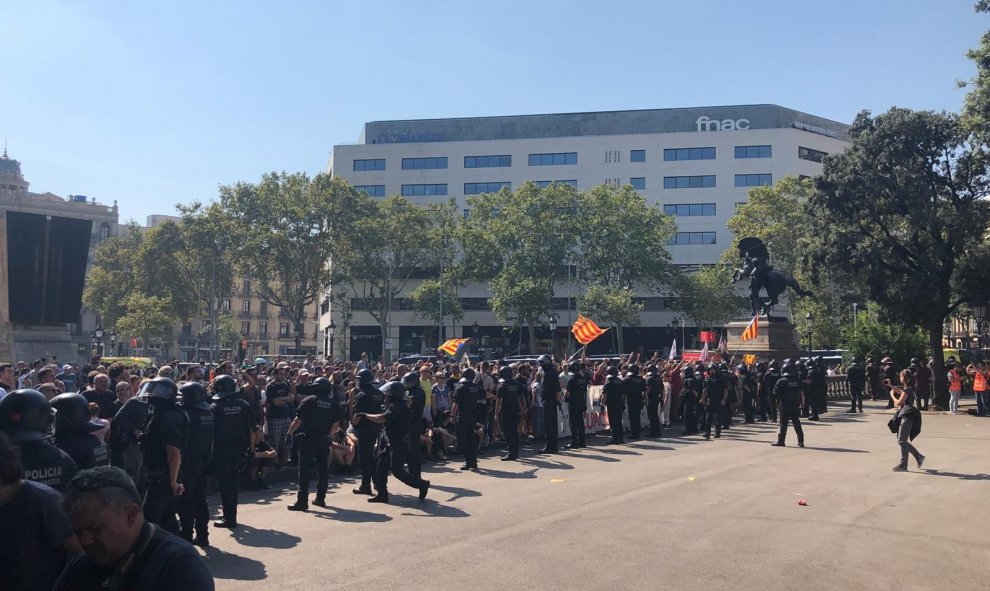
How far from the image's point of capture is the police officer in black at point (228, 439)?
939 cm

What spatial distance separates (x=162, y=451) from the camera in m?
7.44

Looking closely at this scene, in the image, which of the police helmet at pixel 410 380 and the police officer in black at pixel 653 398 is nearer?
the police helmet at pixel 410 380

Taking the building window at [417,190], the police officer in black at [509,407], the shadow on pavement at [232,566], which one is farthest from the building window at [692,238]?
the shadow on pavement at [232,566]

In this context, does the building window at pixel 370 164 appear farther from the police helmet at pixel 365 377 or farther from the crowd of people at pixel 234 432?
the police helmet at pixel 365 377

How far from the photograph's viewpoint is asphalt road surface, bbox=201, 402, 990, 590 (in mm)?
7301

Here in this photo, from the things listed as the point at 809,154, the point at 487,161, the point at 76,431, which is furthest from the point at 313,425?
the point at 809,154

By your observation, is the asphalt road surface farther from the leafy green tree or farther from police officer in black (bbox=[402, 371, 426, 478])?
the leafy green tree

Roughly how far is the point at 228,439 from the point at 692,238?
60792 millimetres

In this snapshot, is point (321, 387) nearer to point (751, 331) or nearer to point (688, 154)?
point (751, 331)

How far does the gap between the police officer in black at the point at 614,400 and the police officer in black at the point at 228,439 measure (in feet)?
31.6

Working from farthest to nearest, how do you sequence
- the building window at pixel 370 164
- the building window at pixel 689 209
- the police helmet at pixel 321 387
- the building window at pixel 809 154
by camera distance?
the building window at pixel 370 164
the building window at pixel 809 154
the building window at pixel 689 209
the police helmet at pixel 321 387

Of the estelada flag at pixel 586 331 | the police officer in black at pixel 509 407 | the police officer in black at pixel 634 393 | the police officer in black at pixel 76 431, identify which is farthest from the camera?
the estelada flag at pixel 586 331

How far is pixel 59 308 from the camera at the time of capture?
92.7 ft

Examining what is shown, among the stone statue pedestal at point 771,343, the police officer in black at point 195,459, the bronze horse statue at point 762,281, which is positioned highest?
the bronze horse statue at point 762,281
